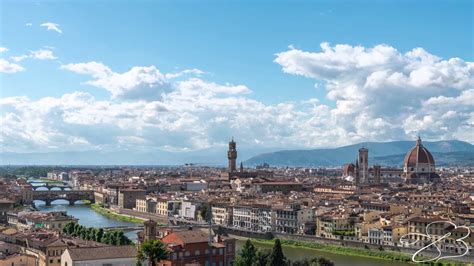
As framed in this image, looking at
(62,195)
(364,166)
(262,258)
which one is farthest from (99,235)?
(364,166)

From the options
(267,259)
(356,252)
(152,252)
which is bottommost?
(356,252)

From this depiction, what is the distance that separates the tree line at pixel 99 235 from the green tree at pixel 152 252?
7005mm

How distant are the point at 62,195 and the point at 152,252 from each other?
2087 inches

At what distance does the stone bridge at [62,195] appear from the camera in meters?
69.0

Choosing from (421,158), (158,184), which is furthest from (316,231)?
(421,158)

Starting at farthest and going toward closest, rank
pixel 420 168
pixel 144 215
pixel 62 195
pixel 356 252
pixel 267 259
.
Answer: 1. pixel 420 168
2. pixel 62 195
3. pixel 144 215
4. pixel 356 252
5. pixel 267 259

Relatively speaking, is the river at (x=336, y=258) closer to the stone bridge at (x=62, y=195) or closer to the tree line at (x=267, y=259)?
the tree line at (x=267, y=259)

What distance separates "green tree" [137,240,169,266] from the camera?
19.7 metres

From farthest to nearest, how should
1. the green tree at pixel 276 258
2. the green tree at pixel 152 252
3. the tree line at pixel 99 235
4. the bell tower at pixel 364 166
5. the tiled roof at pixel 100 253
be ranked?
1. the bell tower at pixel 364 166
2. the tree line at pixel 99 235
3. the green tree at pixel 276 258
4. the tiled roof at pixel 100 253
5. the green tree at pixel 152 252

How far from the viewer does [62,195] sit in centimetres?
7031

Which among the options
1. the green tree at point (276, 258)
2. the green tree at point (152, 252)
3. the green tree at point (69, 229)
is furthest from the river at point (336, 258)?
the green tree at point (152, 252)

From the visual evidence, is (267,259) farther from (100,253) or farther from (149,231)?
(100,253)

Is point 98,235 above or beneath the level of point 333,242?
above

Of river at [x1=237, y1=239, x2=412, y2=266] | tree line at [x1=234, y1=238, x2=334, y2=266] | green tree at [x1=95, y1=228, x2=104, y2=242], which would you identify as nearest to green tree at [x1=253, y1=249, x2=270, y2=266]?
tree line at [x1=234, y1=238, x2=334, y2=266]
